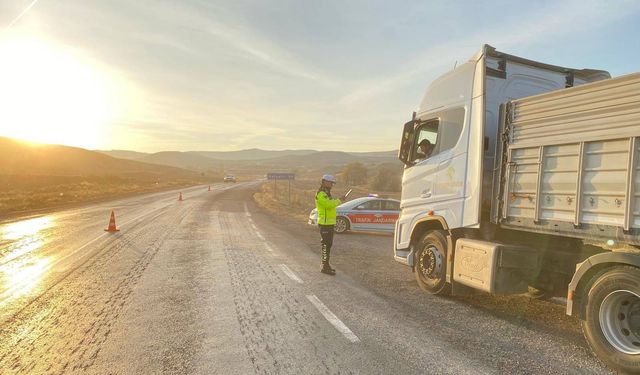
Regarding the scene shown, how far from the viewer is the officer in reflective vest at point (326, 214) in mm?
8578

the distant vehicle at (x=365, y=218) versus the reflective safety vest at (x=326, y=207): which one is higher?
the reflective safety vest at (x=326, y=207)

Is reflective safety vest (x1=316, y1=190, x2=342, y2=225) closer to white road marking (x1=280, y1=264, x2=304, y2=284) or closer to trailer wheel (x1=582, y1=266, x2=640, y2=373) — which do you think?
white road marking (x1=280, y1=264, x2=304, y2=284)

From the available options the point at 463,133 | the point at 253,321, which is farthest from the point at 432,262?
the point at 253,321

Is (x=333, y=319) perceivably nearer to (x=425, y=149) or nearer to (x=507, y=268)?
(x=507, y=268)

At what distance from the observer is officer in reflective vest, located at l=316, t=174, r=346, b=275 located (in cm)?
858

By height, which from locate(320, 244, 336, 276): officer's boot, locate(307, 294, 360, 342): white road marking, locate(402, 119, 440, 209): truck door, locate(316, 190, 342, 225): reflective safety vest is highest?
locate(402, 119, 440, 209): truck door

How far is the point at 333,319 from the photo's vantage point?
5559mm

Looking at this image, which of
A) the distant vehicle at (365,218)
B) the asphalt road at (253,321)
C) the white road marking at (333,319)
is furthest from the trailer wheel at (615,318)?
the distant vehicle at (365,218)

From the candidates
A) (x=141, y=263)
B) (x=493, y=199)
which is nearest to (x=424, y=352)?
(x=493, y=199)

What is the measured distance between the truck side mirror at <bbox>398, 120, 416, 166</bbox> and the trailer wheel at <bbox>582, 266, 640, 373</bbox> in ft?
12.9

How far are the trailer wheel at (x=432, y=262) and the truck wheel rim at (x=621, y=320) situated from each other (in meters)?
2.62

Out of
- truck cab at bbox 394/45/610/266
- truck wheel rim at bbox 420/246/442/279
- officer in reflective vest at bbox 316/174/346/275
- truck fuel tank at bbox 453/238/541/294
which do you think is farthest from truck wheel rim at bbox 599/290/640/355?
officer in reflective vest at bbox 316/174/346/275

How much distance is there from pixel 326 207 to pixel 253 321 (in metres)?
3.59

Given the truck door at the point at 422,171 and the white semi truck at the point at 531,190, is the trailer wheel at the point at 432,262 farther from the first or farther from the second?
the truck door at the point at 422,171
